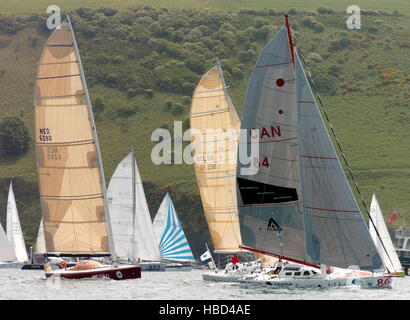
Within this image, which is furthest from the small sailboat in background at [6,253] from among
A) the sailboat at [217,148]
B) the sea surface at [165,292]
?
the sea surface at [165,292]

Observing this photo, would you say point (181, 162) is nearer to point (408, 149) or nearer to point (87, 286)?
point (408, 149)

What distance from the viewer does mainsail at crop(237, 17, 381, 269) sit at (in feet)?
162

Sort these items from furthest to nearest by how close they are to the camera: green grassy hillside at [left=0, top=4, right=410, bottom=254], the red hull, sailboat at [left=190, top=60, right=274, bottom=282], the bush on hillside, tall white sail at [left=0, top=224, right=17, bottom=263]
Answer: the bush on hillside
green grassy hillside at [left=0, top=4, right=410, bottom=254]
tall white sail at [left=0, top=224, right=17, bottom=263]
sailboat at [left=190, top=60, right=274, bottom=282]
the red hull

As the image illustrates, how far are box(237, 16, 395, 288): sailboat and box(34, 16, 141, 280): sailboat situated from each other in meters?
8.44

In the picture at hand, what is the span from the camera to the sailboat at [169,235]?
9275 centimetres

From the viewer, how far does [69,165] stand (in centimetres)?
5369

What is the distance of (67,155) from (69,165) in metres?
0.58

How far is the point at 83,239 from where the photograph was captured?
54656 millimetres

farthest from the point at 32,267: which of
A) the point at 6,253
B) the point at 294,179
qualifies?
the point at 294,179

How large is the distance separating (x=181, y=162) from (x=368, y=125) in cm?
3024

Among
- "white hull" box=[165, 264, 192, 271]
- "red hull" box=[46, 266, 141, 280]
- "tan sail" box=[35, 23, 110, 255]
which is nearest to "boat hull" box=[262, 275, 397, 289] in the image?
"red hull" box=[46, 266, 141, 280]

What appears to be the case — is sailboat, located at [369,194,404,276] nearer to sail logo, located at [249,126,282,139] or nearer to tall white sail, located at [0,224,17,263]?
sail logo, located at [249,126,282,139]

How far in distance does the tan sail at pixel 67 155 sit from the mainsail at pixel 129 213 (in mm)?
24693
